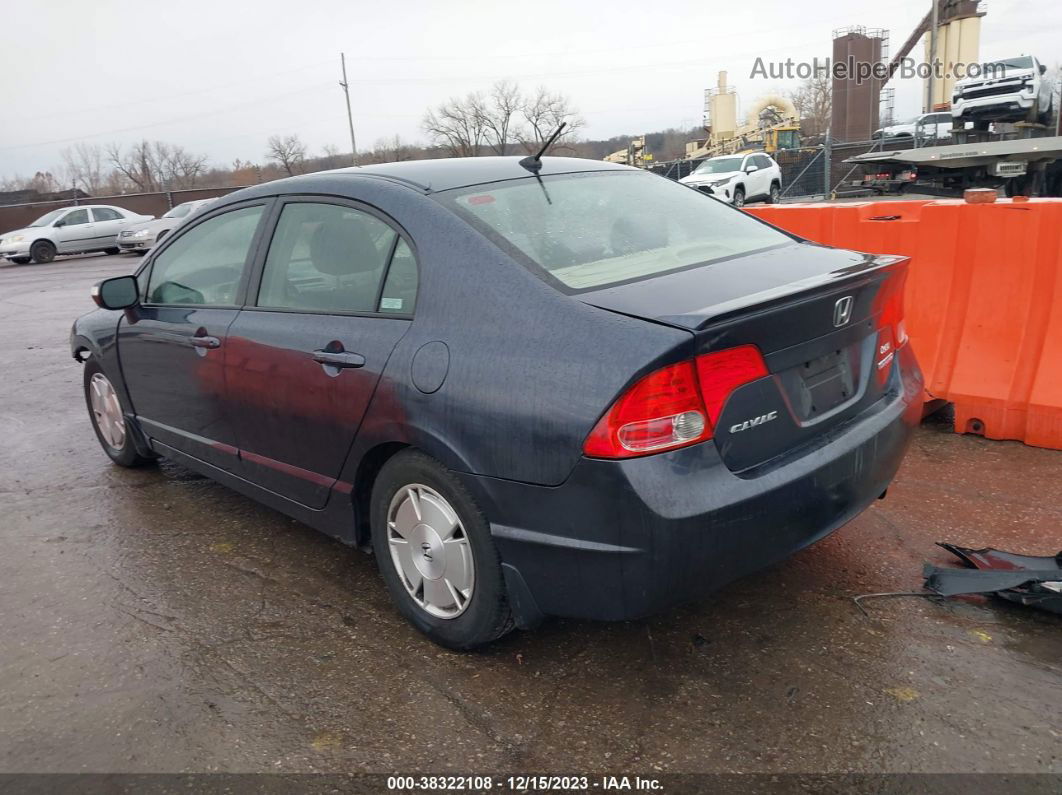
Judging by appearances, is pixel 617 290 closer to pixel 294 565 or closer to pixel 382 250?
pixel 382 250

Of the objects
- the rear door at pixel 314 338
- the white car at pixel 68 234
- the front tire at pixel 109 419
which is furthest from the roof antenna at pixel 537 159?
the white car at pixel 68 234

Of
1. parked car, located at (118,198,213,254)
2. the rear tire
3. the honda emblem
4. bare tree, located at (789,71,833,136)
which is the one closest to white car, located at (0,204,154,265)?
the rear tire

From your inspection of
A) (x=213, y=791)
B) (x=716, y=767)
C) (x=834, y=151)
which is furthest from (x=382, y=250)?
(x=834, y=151)

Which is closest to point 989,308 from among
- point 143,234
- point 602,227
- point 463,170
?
point 602,227

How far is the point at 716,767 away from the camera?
2.30 m

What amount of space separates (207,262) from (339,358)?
1365 millimetres

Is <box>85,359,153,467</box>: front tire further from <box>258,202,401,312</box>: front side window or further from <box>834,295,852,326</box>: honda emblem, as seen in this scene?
<box>834,295,852,326</box>: honda emblem

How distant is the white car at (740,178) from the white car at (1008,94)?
5.36 metres

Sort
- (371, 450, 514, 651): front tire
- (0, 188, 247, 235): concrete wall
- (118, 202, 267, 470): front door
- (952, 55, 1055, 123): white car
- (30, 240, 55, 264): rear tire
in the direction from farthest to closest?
(0, 188, 247, 235): concrete wall → (30, 240, 55, 264): rear tire → (952, 55, 1055, 123): white car → (118, 202, 267, 470): front door → (371, 450, 514, 651): front tire

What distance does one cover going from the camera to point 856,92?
58.5 m

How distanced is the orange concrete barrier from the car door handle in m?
3.41

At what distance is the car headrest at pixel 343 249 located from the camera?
10.3 ft

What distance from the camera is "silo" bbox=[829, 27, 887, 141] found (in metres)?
56.9

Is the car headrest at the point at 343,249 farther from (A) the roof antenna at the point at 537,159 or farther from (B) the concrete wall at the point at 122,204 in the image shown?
(B) the concrete wall at the point at 122,204
